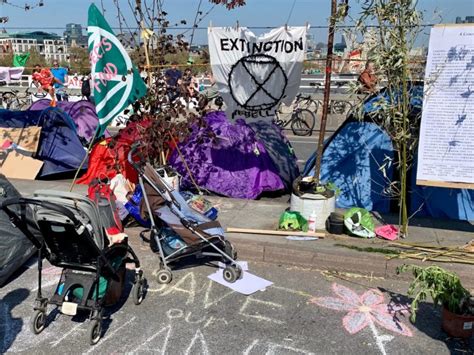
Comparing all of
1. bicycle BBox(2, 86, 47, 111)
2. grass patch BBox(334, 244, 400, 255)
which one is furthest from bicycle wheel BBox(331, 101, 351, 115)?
bicycle BBox(2, 86, 47, 111)

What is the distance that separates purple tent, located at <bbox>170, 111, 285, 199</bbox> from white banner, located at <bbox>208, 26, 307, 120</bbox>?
736 millimetres

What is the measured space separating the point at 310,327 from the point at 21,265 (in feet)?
10.0

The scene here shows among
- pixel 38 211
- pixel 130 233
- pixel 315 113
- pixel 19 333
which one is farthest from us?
pixel 315 113

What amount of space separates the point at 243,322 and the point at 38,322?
166 centimetres

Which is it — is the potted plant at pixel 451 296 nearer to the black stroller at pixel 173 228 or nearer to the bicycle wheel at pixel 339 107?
the black stroller at pixel 173 228

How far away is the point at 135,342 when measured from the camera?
11.8 ft

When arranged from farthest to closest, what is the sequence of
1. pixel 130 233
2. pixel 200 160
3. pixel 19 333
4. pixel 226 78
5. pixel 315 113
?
pixel 315 113 → pixel 200 160 → pixel 226 78 → pixel 130 233 → pixel 19 333

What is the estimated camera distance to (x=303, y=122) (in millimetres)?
13516

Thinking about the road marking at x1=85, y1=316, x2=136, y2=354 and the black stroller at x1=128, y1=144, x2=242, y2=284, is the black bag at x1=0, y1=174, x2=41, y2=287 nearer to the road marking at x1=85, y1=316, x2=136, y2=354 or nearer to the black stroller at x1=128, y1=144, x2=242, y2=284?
the black stroller at x1=128, y1=144, x2=242, y2=284

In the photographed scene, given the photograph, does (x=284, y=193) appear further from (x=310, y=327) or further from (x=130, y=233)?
(x=310, y=327)

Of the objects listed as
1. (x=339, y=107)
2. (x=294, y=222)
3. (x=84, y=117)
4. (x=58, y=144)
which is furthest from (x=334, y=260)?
(x=339, y=107)

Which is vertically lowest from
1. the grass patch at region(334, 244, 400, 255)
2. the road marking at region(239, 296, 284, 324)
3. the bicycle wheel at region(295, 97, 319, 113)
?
the road marking at region(239, 296, 284, 324)

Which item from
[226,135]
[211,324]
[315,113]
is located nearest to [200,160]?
[226,135]

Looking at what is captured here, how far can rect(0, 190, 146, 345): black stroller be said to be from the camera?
340 centimetres
